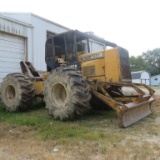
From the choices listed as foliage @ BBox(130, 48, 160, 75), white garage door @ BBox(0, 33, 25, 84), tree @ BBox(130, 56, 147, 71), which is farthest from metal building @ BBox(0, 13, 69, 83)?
tree @ BBox(130, 56, 147, 71)

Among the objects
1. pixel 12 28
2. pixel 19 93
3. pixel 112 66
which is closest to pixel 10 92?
pixel 19 93

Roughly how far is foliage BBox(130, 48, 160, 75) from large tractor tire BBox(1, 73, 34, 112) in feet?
179

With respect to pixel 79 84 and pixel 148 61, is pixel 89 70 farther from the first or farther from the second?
pixel 148 61

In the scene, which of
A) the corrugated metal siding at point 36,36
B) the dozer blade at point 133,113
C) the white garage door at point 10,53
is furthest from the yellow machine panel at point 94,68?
the corrugated metal siding at point 36,36

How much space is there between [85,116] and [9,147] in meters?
3.04

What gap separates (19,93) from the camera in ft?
24.4

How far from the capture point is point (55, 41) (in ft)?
24.5

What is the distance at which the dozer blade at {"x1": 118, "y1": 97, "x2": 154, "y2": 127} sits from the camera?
5.18 m

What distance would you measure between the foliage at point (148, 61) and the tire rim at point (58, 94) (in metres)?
55.3

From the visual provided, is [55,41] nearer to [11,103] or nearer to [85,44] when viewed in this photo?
[85,44]

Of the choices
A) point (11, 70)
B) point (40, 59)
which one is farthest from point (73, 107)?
point (40, 59)

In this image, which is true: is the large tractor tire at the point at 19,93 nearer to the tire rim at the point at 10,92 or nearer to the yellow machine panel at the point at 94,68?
the tire rim at the point at 10,92

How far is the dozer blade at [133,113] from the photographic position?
5.18 meters

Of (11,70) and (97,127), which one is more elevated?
(11,70)
